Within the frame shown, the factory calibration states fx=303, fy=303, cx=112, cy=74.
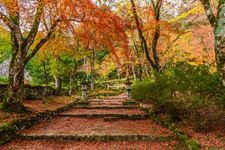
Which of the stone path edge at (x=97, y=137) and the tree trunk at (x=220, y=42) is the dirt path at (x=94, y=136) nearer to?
the stone path edge at (x=97, y=137)

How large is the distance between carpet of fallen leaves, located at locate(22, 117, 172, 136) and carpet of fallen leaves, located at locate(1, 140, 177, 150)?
38.3 inches

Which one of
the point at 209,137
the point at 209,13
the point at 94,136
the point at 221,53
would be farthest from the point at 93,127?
the point at 221,53

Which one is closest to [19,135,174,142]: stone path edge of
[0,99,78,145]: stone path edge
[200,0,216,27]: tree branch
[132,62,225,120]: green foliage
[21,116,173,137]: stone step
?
[21,116,173,137]: stone step

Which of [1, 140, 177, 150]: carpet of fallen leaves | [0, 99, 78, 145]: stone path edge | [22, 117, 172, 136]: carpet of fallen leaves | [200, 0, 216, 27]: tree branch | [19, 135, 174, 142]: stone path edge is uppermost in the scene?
[200, 0, 216, 27]: tree branch

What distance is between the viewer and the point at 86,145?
9.93 m

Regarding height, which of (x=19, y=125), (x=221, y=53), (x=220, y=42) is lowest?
(x=19, y=125)

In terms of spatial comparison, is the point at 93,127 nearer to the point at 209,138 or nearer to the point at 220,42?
the point at 209,138

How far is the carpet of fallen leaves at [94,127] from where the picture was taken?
11.4m

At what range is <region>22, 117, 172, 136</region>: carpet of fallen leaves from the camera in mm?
11438

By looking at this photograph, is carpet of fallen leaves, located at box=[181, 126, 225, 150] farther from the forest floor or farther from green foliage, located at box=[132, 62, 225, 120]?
green foliage, located at box=[132, 62, 225, 120]

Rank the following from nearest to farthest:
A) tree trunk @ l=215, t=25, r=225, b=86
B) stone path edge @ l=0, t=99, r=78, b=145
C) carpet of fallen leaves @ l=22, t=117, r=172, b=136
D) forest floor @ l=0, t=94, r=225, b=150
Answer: tree trunk @ l=215, t=25, r=225, b=86, forest floor @ l=0, t=94, r=225, b=150, stone path edge @ l=0, t=99, r=78, b=145, carpet of fallen leaves @ l=22, t=117, r=172, b=136

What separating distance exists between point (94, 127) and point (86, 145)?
306cm

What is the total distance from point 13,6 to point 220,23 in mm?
9728

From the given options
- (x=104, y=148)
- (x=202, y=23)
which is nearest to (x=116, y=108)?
(x=104, y=148)
